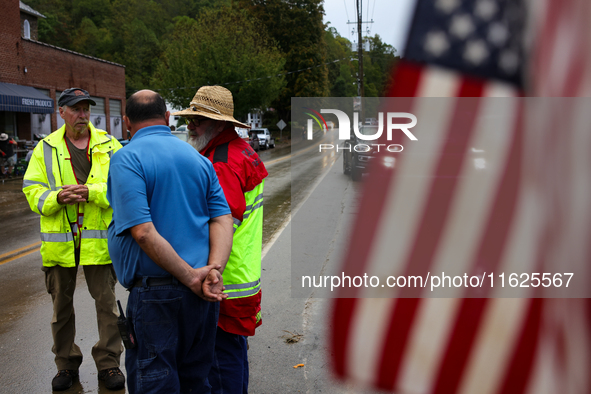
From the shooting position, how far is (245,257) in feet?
9.71

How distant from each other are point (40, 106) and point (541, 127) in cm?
2879

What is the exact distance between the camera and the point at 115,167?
8.03ft

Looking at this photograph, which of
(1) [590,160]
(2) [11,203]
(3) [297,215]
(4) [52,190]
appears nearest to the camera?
(1) [590,160]

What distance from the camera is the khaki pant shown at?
386 cm

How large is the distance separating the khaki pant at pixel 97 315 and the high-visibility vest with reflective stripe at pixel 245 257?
4.73 feet

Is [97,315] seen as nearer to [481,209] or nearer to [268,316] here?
[268,316]

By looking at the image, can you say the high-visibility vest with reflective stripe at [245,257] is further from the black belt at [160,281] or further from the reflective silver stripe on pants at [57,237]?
the reflective silver stripe on pants at [57,237]

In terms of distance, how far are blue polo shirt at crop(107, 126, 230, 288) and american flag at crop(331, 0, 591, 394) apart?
116 cm

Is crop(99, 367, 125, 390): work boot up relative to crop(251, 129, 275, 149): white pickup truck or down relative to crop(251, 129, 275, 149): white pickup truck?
down

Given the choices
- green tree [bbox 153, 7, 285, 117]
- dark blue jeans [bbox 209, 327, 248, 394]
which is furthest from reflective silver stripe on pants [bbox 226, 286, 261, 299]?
green tree [bbox 153, 7, 285, 117]

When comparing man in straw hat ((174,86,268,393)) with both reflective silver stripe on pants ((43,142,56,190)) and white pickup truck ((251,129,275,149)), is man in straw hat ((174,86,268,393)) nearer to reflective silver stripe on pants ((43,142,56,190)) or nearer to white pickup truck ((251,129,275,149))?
reflective silver stripe on pants ((43,142,56,190))

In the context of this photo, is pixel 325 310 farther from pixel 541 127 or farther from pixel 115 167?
pixel 541 127

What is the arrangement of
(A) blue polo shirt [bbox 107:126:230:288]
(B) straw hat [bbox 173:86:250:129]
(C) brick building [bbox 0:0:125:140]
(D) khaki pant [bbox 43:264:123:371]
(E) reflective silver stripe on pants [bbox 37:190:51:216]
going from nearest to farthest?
(A) blue polo shirt [bbox 107:126:230:288], (B) straw hat [bbox 173:86:250:129], (E) reflective silver stripe on pants [bbox 37:190:51:216], (D) khaki pant [bbox 43:264:123:371], (C) brick building [bbox 0:0:125:140]

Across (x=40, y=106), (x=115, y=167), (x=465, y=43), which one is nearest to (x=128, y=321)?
(x=115, y=167)
